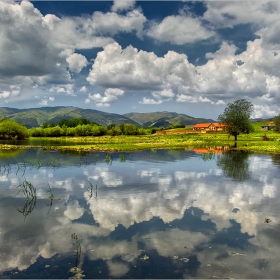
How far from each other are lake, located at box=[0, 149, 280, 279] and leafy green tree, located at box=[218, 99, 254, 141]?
8249 centimetres

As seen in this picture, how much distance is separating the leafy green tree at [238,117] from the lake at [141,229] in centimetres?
8249

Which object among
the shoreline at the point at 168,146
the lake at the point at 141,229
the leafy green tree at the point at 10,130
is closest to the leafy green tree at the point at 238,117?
the shoreline at the point at 168,146

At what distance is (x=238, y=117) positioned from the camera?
112062mm

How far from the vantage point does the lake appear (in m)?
13.2

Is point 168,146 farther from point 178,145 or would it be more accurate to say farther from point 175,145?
point 178,145

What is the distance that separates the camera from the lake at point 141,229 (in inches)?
520

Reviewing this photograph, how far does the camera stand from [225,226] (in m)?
18.5

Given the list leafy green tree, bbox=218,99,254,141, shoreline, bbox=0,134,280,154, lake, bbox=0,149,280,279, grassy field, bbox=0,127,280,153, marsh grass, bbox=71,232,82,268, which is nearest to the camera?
lake, bbox=0,149,280,279

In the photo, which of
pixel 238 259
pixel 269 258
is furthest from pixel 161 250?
pixel 269 258

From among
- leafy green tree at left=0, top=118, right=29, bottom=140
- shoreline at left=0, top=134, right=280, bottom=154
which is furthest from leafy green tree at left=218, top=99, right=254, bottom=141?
leafy green tree at left=0, top=118, right=29, bottom=140

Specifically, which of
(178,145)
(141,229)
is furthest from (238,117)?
(141,229)

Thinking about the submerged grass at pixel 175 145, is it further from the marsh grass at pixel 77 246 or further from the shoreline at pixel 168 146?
the marsh grass at pixel 77 246

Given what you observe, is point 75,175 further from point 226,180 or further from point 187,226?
point 187,226

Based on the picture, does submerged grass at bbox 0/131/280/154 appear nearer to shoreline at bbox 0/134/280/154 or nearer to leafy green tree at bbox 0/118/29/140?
shoreline at bbox 0/134/280/154
